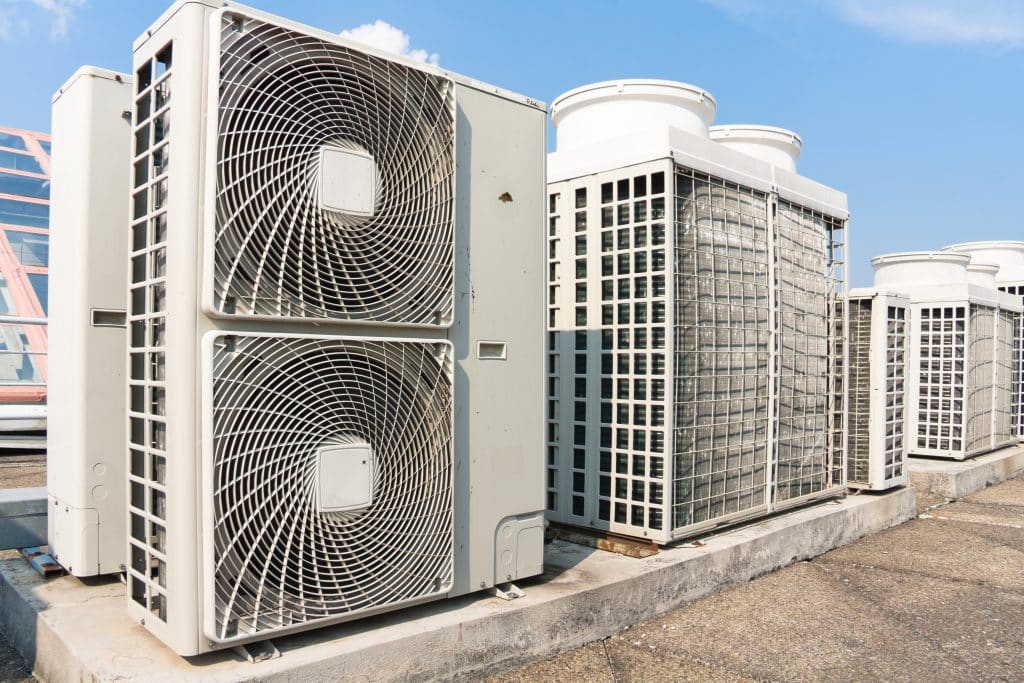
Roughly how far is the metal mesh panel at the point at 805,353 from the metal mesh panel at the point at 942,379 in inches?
160

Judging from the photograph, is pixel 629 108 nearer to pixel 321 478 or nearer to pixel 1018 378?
pixel 321 478

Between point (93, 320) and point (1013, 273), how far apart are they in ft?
45.0

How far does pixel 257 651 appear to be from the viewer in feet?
9.10

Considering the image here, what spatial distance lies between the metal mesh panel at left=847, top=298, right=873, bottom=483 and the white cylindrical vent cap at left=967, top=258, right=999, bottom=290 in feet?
18.7

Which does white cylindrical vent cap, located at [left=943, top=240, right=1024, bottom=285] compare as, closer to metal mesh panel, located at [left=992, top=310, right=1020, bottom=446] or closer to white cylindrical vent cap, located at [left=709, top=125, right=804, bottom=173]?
metal mesh panel, located at [left=992, top=310, right=1020, bottom=446]

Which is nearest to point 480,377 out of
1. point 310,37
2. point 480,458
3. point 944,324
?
point 480,458

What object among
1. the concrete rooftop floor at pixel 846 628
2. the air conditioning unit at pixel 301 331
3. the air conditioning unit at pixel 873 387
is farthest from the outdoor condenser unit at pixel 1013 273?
the air conditioning unit at pixel 301 331

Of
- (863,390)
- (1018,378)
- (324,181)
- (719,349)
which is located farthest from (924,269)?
(324,181)

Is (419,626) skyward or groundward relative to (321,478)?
groundward

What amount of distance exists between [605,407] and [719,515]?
110cm

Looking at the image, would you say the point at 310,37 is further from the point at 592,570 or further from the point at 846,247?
the point at 846,247

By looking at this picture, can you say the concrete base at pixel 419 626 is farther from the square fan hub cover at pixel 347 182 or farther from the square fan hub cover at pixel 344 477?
the square fan hub cover at pixel 347 182

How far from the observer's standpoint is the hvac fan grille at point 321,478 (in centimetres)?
261

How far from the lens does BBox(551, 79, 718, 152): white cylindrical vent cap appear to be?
514 cm
